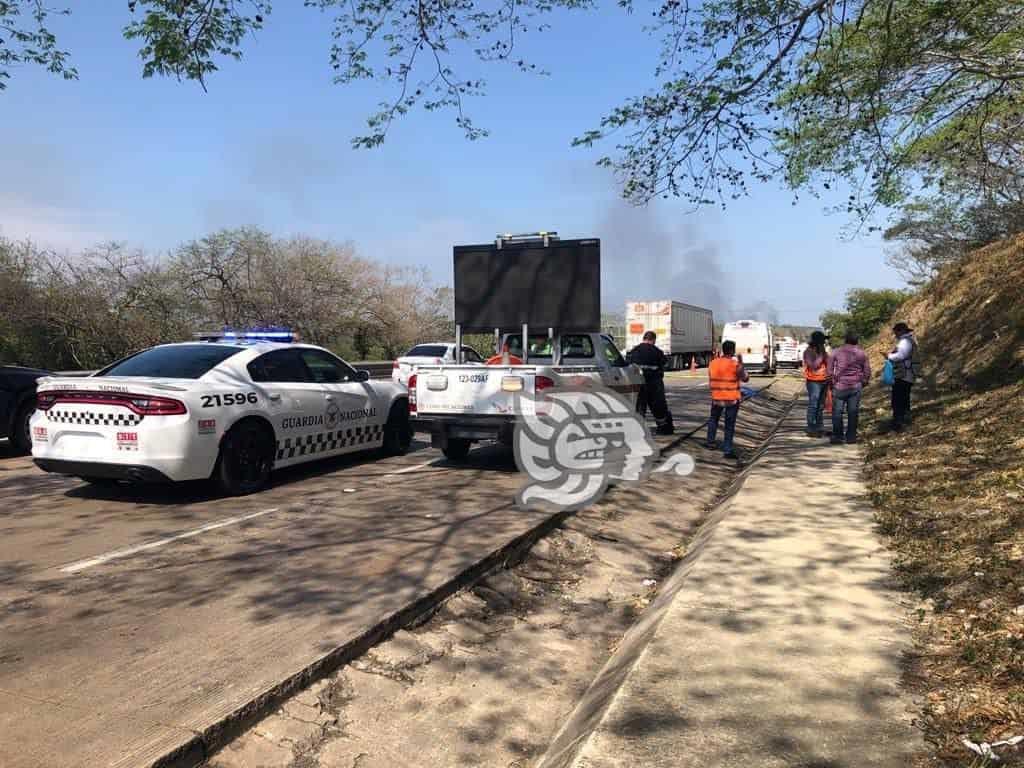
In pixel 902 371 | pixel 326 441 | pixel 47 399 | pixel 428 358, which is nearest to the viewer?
pixel 47 399

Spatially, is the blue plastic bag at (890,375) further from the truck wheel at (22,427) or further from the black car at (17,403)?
the truck wheel at (22,427)

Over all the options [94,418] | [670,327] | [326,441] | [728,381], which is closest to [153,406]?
[94,418]

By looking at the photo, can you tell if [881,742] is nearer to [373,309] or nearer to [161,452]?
[161,452]

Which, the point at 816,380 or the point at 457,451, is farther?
the point at 816,380

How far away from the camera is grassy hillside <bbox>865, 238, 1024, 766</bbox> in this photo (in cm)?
312

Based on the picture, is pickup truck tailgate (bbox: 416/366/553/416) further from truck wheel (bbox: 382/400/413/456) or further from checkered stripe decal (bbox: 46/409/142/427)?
checkered stripe decal (bbox: 46/409/142/427)

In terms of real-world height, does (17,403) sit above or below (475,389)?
below

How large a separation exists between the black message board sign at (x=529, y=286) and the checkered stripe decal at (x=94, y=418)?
5631 millimetres

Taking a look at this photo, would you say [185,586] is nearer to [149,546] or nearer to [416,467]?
[149,546]

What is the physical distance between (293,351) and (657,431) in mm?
6797

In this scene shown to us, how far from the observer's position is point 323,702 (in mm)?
3475

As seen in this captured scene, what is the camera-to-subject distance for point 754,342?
124 feet

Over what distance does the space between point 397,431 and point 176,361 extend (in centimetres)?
325

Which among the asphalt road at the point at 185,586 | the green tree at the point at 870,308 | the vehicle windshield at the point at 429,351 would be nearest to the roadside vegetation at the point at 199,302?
the vehicle windshield at the point at 429,351
